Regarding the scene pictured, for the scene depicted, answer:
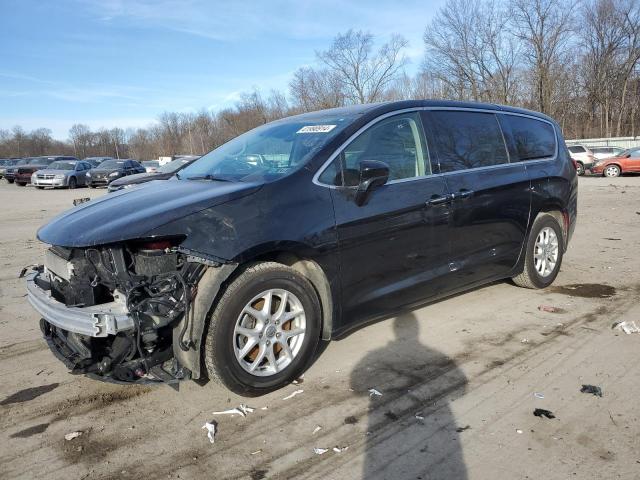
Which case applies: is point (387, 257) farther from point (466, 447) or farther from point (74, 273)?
point (74, 273)

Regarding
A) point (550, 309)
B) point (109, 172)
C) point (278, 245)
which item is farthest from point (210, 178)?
point (109, 172)

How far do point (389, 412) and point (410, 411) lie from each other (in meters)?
0.13

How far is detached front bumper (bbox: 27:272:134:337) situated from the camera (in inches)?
111

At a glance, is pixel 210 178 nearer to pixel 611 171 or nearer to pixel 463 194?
pixel 463 194

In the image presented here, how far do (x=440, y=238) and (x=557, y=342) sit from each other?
1257 millimetres

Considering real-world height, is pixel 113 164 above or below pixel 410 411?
above

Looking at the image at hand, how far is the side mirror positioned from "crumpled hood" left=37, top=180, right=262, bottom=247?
2.42 feet

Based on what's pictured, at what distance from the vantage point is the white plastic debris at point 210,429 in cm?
291

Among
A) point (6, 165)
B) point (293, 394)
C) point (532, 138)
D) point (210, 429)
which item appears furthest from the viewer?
point (6, 165)

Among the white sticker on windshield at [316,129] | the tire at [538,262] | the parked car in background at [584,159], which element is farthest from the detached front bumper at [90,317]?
the parked car in background at [584,159]

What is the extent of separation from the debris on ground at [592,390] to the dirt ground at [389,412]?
0.17 ft

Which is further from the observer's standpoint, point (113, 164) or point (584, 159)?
point (584, 159)

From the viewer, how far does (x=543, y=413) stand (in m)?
3.06

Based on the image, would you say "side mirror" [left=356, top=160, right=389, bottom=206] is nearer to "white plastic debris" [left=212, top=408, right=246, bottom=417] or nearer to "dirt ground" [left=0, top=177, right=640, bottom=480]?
"dirt ground" [left=0, top=177, right=640, bottom=480]
